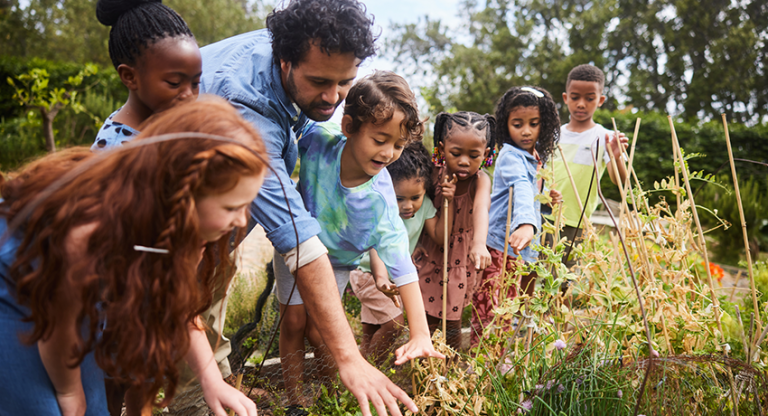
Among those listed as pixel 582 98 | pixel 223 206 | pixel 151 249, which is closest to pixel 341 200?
pixel 223 206

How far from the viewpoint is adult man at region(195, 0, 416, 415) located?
1389 mm

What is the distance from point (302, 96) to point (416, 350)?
36.3 inches

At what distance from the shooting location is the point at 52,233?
0.84m

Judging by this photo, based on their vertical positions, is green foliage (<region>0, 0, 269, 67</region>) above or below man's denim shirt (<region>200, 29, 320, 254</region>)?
above

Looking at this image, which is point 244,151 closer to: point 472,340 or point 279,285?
point 279,285

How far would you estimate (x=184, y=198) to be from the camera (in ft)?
2.79

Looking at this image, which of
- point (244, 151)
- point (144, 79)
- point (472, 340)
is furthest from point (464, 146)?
point (244, 151)

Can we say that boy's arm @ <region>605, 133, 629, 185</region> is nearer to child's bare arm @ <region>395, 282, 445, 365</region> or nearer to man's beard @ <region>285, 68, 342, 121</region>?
child's bare arm @ <region>395, 282, 445, 365</region>

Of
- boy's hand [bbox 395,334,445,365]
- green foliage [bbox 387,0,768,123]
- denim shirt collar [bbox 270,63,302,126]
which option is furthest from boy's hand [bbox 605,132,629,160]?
green foliage [bbox 387,0,768,123]

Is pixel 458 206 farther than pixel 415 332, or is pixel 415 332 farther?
pixel 458 206

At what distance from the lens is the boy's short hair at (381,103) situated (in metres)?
1.88

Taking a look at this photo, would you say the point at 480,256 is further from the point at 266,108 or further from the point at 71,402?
the point at 71,402

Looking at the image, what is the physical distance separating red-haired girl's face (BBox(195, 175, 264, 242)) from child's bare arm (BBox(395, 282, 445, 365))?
79cm

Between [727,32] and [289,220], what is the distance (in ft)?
78.9
